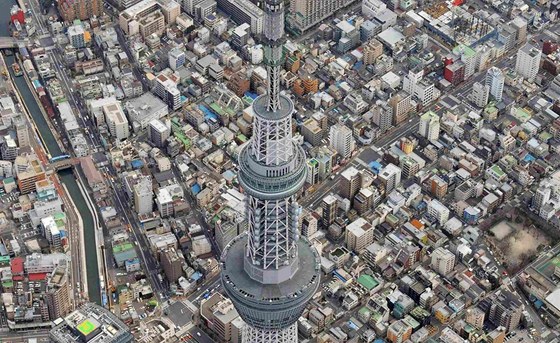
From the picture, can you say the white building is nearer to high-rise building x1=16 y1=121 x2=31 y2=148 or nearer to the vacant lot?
the vacant lot

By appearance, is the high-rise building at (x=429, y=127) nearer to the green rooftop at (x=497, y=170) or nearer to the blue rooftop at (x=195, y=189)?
the green rooftop at (x=497, y=170)

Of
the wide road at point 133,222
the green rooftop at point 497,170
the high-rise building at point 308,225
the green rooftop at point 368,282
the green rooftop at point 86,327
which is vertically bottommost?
the green rooftop at point 368,282

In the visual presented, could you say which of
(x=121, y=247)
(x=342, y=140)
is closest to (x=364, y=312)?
(x=342, y=140)

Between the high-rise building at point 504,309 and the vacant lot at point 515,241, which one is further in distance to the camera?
the vacant lot at point 515,241

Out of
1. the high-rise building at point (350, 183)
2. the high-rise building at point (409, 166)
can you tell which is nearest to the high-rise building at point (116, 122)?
the high-rise building at point (350, 183)

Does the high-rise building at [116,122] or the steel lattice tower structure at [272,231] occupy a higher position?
the steel lattice tower structure at [272,231]

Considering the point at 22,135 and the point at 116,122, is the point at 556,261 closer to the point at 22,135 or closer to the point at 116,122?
the point at 116,122
